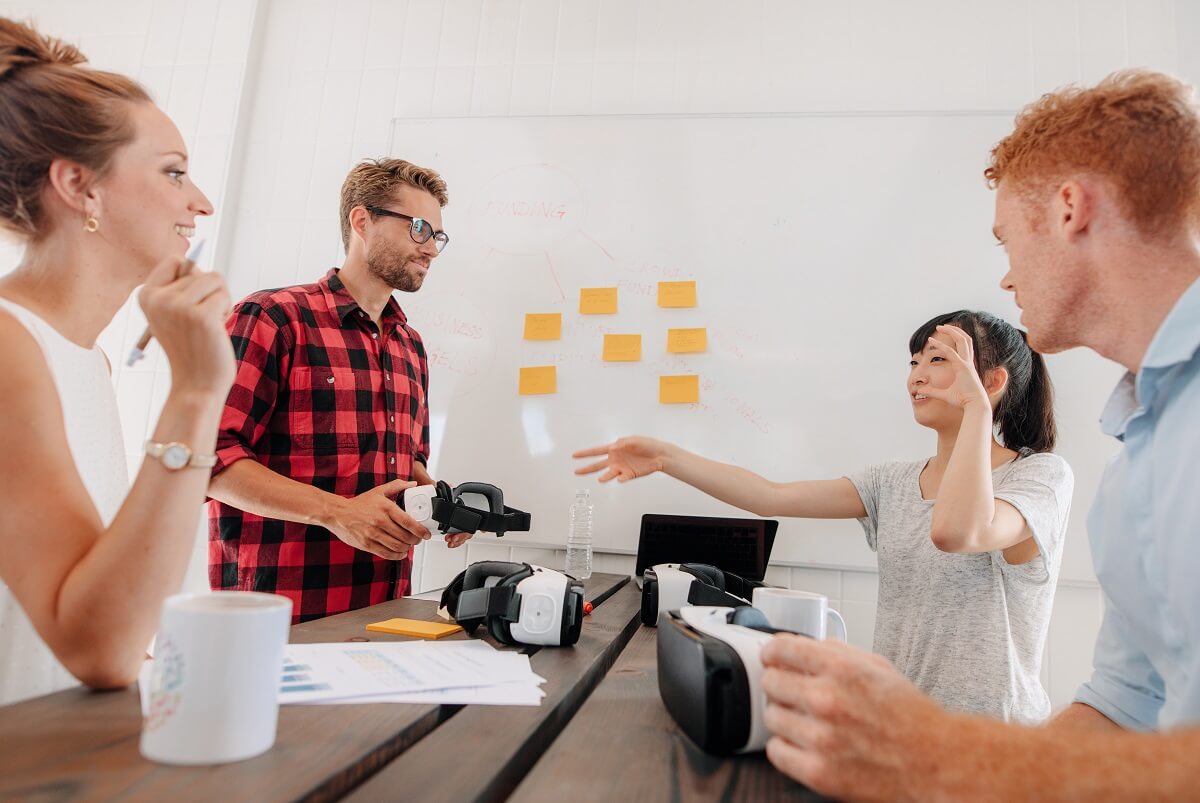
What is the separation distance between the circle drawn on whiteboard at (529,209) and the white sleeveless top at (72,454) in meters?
1.49

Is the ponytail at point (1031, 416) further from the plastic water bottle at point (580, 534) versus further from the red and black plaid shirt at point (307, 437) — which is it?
the red and black plaid shirt at point (307, 437)

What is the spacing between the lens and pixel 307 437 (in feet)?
5.46

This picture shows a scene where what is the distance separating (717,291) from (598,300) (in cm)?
38

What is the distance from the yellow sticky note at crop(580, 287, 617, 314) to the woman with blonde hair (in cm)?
130

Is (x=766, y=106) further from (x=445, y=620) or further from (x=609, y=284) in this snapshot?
(x=445, y=620)

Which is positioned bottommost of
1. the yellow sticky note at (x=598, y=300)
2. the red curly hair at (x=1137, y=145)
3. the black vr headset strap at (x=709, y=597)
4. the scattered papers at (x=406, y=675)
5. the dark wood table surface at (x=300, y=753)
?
the dark wood table surface at (x=300, y=753)

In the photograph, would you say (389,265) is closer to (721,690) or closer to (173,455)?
(173,455)

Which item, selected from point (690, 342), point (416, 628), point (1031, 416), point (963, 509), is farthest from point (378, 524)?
point (1031, 416)

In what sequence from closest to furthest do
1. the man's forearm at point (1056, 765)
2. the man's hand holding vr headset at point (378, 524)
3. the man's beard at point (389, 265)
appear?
the man's forearm at point (1056, 765)
the man's hand holding vr headset at point (378, 524)
the man's beard at point (389, 265)

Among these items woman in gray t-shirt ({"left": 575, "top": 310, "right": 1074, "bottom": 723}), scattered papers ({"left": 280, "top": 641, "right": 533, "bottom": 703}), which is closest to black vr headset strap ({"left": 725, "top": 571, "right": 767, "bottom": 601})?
woman in gray t-shirt ({"left": 575, "top": 310, "right": 1074, "bottom": 723})

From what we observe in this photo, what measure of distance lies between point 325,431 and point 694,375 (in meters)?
1.10

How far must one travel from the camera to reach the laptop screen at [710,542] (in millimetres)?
1910

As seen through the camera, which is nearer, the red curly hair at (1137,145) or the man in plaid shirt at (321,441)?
the red curly hair at (1137,145)

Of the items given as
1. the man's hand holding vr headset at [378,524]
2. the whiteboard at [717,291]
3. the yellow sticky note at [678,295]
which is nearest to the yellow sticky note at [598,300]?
the whiteboard at [717,291]
